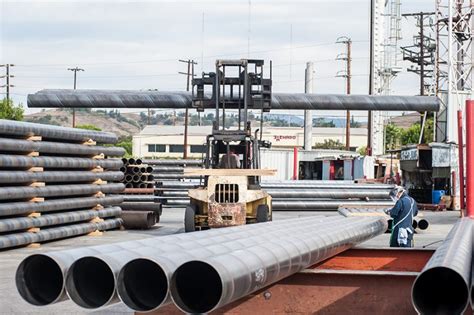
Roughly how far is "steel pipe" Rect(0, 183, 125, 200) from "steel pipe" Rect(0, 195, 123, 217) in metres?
0.15

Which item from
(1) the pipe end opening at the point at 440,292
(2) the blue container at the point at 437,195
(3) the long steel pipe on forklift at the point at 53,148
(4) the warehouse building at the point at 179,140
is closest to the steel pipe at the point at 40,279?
(1) the pipe end opening at the point at 440,292

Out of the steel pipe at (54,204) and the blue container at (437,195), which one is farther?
the blue container at (437,195)

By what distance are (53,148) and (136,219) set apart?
4.71 m

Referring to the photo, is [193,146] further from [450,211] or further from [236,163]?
[236,163]

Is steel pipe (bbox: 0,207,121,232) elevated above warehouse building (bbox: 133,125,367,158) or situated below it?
below

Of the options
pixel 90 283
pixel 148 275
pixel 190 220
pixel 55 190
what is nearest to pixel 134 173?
pixel 55 190

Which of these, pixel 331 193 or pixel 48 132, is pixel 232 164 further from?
pixel 331 193

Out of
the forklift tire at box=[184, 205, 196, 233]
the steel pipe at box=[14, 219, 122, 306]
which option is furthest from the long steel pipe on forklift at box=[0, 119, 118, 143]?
the steel pipe at box=[14, 219, 122, 306]

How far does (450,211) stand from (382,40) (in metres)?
29.7

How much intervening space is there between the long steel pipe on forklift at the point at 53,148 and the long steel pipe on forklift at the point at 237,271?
11.1 metres

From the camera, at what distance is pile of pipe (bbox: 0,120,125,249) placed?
675 inches

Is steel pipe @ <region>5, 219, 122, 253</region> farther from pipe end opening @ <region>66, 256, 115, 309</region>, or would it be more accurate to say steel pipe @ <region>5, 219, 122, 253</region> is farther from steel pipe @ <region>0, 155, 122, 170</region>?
pipe end opening @ <region>66, 256, 115, 309</region>

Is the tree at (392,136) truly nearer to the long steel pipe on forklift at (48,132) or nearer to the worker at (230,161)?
the long steel pipe on forklift at (48,132)

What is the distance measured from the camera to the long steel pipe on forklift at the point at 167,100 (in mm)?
25141
